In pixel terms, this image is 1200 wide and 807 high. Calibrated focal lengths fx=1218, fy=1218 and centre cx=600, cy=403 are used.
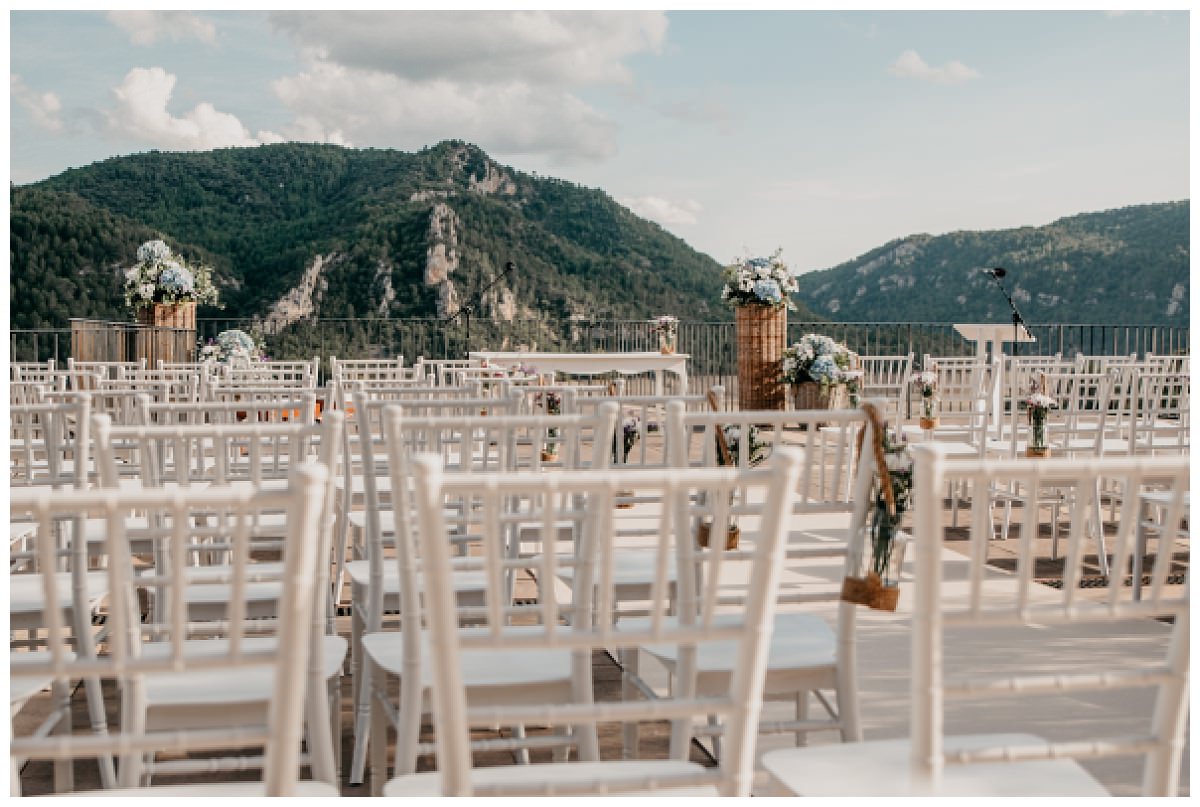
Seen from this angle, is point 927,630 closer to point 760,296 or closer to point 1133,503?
point 1133,503

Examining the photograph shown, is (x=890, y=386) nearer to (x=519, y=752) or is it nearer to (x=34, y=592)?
(x=519, y=752)

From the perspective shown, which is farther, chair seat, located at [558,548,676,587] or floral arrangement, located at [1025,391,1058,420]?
floral arrangement, located at [1025,391,1058,420]

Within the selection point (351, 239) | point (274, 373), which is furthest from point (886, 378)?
point (351, 239)

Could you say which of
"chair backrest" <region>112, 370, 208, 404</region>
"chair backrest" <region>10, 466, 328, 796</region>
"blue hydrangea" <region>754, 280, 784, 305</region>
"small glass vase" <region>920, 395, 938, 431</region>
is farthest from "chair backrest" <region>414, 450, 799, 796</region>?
"blue hydrangea" <region>754, 280, 784, 305</region>

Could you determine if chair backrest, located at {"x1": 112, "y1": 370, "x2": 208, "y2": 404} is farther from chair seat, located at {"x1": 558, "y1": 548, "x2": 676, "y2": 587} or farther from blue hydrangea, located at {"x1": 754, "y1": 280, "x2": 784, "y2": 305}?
blue hydrangea, located at {"x1": 754, "y1": 280, "x2": 784, "y2": 305}

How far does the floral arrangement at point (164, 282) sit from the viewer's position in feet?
39.7

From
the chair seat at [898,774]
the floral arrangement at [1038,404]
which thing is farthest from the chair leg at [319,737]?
the floral arrangement at [1038,404]

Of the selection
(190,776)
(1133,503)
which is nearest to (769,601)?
(1133,503)

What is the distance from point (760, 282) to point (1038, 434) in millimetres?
6624

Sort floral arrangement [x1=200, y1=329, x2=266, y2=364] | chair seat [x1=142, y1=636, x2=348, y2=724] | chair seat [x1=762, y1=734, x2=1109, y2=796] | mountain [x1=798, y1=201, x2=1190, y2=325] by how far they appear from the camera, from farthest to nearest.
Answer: mountain [x1=798, y1=201, x2=1190, y2=325] < floral arrangement [x1=200, y1=329, x2=266, y2=364] < chair seat [x1=142, y1=636, x2=348, y2=724] < chair seat [x1=762, y1=734, x2=1109, y2=796]

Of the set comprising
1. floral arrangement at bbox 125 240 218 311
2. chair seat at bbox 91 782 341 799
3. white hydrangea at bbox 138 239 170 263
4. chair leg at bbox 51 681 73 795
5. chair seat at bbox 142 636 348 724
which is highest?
white hydrangea at bbox 138 239 170 263

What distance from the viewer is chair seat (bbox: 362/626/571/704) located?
2012mm

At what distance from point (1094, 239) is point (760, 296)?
2383 cm

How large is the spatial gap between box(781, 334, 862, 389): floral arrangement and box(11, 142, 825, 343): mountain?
14.2 m
